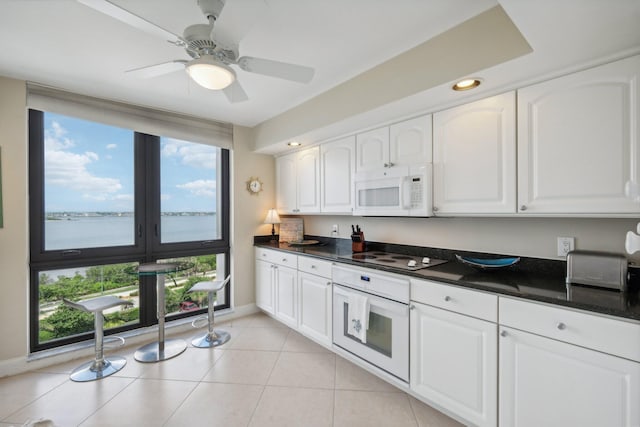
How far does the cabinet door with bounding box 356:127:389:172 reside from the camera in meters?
2.41

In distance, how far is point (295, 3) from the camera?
1485 mm

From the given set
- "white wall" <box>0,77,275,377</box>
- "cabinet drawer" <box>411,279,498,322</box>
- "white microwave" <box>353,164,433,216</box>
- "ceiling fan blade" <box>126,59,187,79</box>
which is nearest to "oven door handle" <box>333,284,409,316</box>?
"cabinet drawer" <box>411,279,498,322</box>

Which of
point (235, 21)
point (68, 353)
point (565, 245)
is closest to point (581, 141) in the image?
point (565, 245)

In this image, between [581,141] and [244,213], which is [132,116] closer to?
[244,213]

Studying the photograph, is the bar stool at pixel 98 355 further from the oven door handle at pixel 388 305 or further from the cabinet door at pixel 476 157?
the cabinet door at pixel 476 157

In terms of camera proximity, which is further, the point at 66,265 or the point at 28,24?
the point at 66,265

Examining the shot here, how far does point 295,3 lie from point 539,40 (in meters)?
1.22

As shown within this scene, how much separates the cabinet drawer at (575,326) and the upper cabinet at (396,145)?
1.16 metres

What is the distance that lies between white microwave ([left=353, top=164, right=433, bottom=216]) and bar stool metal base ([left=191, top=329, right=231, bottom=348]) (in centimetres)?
191

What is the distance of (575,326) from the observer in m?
1.26

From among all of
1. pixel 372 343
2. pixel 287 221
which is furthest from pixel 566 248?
pixel 287 221

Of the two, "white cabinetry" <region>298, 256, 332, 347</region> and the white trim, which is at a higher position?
the white trim

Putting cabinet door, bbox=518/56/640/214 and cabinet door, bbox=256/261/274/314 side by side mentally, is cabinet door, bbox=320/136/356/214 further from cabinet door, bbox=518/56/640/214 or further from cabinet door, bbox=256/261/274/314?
cabinet door, bbox=518/56/640/214

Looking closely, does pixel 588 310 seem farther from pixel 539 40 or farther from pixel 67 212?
pixel 67 212
